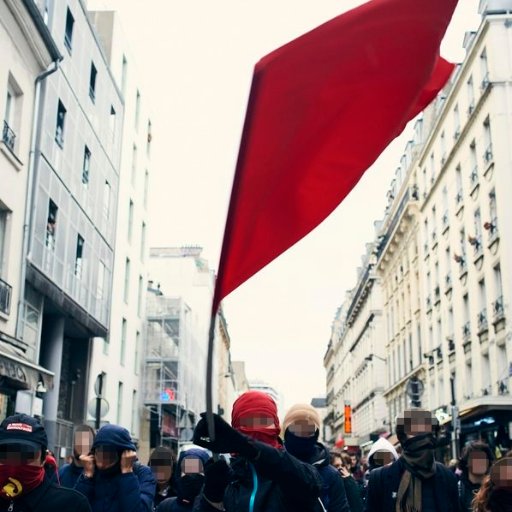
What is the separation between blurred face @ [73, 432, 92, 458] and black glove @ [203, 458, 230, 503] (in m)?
3.62

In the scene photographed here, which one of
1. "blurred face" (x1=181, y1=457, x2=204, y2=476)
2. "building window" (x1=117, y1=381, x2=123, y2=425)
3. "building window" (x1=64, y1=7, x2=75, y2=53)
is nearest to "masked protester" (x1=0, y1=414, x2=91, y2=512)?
"blurred face" (x1=181, y1=457, x2=204, y2=476)

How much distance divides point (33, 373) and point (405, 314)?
36.1 m

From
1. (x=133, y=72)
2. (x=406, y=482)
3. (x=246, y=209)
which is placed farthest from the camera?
(x=133, y=72)

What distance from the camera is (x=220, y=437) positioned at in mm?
2824

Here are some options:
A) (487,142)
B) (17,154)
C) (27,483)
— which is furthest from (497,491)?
(487,142)

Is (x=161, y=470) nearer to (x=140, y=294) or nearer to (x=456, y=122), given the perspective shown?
(x=456, y=122)

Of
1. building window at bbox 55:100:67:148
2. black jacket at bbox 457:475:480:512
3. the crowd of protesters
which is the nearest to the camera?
the crowd of protesters

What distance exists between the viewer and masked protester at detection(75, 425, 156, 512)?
5301mm

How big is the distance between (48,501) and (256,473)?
38.1 inches

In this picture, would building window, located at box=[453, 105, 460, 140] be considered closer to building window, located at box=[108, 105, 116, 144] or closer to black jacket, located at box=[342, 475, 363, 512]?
building window, located at box=[108, 105, 116, 144]

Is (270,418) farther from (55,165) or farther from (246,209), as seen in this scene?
(55,165)

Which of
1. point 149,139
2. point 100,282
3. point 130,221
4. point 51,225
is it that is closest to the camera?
point 51,225

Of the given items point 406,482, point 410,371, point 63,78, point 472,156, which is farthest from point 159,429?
point 406,482

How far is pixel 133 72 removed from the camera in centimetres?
3619
